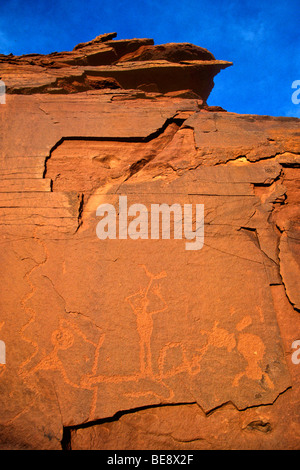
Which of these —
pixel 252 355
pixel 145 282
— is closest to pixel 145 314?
pixel 145 282

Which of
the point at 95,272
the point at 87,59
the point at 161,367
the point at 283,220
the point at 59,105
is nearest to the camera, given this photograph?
the point at 161,367

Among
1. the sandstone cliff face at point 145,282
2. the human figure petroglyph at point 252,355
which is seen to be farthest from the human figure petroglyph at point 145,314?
the human figure petroglyph at point 252,355

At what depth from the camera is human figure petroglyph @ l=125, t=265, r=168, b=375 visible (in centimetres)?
→ 173

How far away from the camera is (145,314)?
185 cm

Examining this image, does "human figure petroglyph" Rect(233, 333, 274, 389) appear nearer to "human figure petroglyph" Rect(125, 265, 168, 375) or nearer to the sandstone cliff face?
the sandstone cliff face

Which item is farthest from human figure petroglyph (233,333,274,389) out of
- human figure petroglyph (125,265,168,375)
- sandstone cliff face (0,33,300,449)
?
human figure petroglyph (125,265,168,375)

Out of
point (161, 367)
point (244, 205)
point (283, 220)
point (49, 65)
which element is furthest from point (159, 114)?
point (161, 367)

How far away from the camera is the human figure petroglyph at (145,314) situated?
173cm

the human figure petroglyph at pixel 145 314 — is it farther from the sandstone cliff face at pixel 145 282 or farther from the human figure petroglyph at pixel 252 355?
the human figure petroglyph at pixel 252 355

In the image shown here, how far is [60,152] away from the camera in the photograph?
8.18 feet
